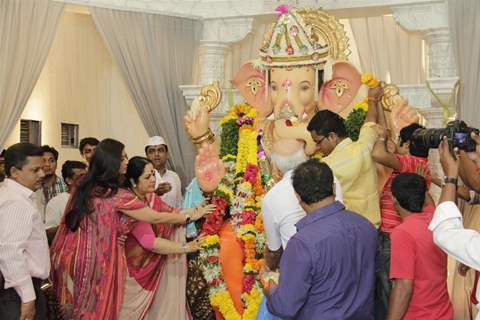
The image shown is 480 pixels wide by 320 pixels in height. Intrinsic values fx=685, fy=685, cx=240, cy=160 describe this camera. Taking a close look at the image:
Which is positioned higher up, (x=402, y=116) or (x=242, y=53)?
(x=242, y=53)

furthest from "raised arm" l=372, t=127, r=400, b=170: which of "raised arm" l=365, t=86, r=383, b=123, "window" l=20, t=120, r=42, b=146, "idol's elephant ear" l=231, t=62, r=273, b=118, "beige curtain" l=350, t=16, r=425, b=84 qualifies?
"window" l=20, t=120, r=42, b=146

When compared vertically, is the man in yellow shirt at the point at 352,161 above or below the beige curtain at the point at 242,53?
below

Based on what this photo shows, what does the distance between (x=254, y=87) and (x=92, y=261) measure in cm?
208

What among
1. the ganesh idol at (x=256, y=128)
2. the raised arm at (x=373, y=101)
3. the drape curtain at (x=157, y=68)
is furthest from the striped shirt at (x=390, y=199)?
the drape curtain at (x=157, y=68)

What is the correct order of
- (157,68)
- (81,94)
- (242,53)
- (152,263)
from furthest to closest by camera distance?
1. (81,94)
2. (242,53)
3. (157,68)
4. (152,263)

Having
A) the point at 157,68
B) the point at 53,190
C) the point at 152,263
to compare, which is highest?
the point at 157,68

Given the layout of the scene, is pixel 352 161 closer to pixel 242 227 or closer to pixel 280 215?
pixel 280 215

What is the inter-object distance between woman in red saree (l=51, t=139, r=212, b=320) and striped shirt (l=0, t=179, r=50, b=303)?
0.42m

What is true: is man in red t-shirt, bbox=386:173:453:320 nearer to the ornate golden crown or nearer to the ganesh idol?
the ganesh idol

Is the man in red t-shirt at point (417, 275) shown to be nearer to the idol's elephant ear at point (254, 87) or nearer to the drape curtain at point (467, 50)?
the idol's elephant ear at point (254, 87)

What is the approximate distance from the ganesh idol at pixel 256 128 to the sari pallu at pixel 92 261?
93 cm

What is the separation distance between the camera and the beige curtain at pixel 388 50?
683cm

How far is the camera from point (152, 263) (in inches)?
181

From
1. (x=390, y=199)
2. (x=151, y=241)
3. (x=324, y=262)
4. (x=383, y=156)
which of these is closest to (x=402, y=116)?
(x=390, y=199)
